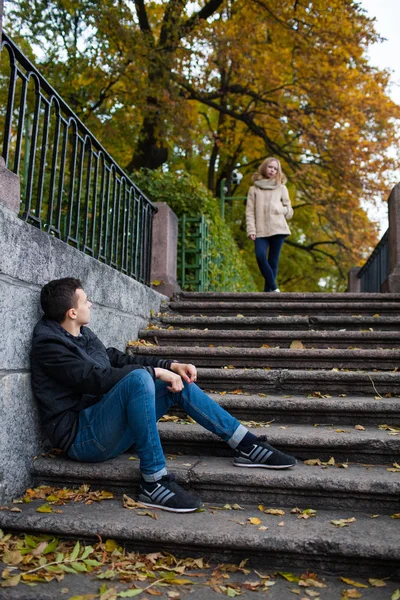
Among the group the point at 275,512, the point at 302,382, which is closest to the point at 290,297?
the point at 302,382

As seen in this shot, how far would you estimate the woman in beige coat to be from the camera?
7273 mm

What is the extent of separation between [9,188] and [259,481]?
2001 millimetres

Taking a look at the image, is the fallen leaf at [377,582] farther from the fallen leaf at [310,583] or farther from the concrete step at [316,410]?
the concrete step at [316,410]

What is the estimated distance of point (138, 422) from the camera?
9.01ft

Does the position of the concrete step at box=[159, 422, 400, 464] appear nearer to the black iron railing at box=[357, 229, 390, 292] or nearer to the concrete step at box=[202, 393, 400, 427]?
the concrete step at box=[202, 393, 400, 427]

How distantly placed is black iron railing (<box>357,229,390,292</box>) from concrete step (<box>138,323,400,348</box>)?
3073 mm

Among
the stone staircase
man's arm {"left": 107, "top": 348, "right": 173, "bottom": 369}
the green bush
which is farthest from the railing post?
man's arm {"left": 107, "top": 348, "right": 173, "bottom": 369}

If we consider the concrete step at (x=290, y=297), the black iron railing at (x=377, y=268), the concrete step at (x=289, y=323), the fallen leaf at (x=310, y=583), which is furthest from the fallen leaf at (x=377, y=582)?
the black iron railing at (x=377, y=268)

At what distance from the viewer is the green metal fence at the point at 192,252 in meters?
8.18

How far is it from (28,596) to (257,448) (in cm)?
138

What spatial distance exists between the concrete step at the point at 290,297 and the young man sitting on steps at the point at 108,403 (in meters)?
3.33

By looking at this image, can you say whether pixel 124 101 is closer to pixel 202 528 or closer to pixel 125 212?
pixel 125 212

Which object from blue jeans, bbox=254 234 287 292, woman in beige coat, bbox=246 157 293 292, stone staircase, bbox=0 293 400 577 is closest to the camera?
stone staircase, bbox=0 293 400 577

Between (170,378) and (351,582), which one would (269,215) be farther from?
(351,582)
